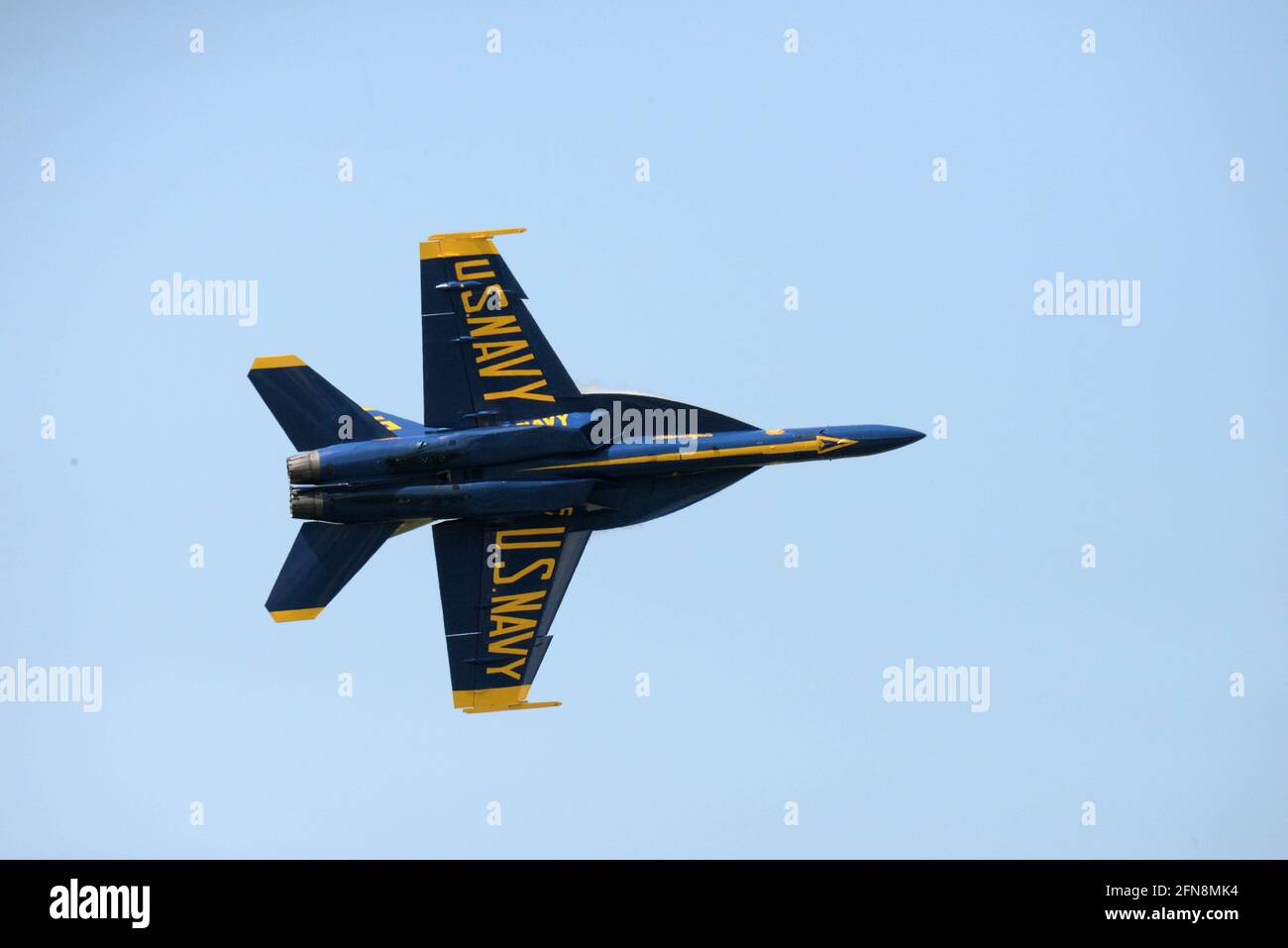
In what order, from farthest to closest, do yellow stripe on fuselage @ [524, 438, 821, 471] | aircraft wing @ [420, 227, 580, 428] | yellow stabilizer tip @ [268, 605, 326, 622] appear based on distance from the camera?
yellow stabilizer tip @ [268, 605, 326, 622] < aircraft wing @ [420, 227, 580, 428] < yellow stripe on fuselage @ [524, 438, 821, 471]

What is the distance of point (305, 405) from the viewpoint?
50938 millimetres

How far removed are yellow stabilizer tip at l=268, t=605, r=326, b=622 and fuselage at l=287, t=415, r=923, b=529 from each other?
2520mm

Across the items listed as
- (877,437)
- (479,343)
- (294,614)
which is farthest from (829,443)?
(294,614)

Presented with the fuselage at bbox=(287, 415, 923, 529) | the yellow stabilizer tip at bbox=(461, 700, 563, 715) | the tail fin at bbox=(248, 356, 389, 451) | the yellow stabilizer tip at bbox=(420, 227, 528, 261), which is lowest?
the yellow stabilizer tip at bbox=(461, 700, 563, 715)

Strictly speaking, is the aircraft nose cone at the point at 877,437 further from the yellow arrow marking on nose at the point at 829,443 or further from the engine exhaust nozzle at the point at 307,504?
the engine exhaust nozzle at the point at 307,504

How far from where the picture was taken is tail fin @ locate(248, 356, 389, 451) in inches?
2000

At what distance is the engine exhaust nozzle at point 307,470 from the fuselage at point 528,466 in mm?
22

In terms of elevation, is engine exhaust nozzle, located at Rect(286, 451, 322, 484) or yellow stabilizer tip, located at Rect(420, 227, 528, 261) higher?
yellow stabilizer tip, located at Rect(420, 227, 528, 261)

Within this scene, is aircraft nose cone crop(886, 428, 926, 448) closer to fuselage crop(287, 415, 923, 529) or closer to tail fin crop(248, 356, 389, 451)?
fuselage crop(287, 415, 923, 529)

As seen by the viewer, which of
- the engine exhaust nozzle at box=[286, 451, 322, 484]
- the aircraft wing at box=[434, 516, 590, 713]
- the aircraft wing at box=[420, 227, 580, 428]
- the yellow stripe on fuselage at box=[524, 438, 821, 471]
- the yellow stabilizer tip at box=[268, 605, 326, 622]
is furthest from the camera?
the aircraft wing at box=[434, 516, 590, 713]

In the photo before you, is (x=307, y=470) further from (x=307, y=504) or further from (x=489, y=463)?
(x=489, y=463)

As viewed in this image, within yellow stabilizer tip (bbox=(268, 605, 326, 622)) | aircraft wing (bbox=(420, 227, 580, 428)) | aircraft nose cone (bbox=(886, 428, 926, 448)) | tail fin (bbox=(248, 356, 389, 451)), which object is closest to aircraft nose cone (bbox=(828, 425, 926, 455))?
aircraft nose cone (bbox=(886, 428, 926, 448))

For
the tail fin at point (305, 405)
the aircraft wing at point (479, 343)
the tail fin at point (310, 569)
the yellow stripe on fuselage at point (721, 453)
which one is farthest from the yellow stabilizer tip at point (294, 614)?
the yellow stripe on fuselage at point (721, 453)
